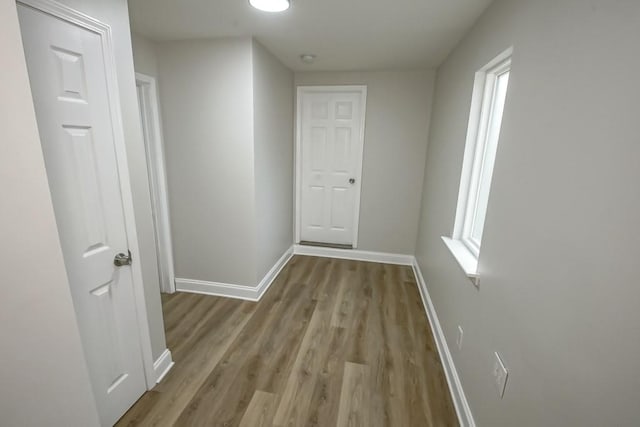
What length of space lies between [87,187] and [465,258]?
2.07m

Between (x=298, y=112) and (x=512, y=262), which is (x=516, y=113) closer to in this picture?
(x=512, y=262)

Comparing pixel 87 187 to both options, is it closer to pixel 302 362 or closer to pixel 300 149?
pixel 302 362

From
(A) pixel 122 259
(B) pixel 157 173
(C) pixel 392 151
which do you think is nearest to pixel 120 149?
(A) pixel 122 259

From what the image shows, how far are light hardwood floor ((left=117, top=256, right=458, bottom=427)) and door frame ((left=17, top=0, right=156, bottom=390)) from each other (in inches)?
13.4

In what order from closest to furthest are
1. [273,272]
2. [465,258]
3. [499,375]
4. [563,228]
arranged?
[563,228], [499,375], [465,258], [273,272]

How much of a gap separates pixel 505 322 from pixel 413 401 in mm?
884

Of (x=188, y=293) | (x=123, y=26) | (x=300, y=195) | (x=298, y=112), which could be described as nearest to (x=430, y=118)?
(x=298, y=112)

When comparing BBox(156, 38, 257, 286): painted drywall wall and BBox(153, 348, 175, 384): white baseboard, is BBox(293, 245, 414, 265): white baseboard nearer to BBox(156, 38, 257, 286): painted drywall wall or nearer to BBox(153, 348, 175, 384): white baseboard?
BBox(156, 38, 257, 286): painted drywall wall

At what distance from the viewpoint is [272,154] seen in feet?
9.53

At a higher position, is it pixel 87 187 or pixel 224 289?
pixel 87 187

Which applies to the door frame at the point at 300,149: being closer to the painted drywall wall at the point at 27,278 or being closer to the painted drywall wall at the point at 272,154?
the painted drywall wall at the point at 272,154

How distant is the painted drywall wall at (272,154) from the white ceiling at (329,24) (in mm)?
267

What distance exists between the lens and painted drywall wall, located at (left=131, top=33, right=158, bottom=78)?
218cm

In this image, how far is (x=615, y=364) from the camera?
0.65m
